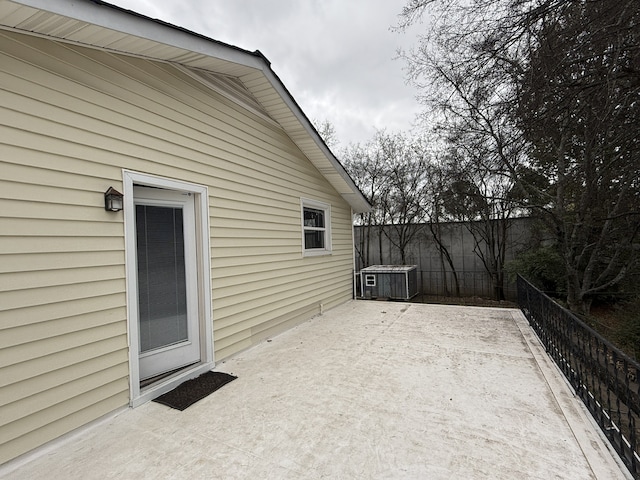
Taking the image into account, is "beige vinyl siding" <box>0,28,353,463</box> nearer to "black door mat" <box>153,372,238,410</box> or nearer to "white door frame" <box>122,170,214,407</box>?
"white door frame" <box>122,170,214,407</box>

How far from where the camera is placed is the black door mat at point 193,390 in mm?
2788

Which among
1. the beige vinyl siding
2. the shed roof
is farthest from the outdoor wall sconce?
the shed roof

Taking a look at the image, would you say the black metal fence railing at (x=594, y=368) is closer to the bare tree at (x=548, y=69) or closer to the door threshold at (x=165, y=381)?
the bare tree at (x=548, y=69)

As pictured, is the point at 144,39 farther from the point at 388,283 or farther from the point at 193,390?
the point at 388,283

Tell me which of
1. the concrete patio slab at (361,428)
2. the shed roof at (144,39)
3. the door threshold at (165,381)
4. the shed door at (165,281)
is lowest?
the concrete patio slab at (361,428)

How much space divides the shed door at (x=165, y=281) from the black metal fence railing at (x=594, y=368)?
3.68m

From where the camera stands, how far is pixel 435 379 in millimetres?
3160

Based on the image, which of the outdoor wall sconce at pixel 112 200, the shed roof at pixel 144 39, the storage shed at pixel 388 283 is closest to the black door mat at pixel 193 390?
the outdoor wall sconce at pixel 112 200

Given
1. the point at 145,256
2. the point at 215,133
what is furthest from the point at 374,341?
the point at 215,133

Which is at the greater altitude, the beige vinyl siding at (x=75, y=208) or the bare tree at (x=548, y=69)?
the bare tree at (x=548, y=69)

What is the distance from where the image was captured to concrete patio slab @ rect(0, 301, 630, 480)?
1.93 meters

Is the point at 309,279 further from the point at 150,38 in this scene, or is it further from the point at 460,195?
the point at 460,195

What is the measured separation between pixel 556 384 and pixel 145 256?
433 centimetres

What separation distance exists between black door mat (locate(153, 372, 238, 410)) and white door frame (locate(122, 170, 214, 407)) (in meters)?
0.08
